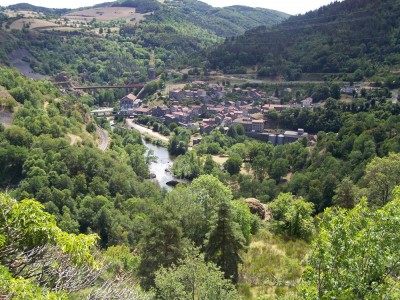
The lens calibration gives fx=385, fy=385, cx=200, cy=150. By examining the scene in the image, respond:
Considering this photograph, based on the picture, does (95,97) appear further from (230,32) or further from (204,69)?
(230,32)

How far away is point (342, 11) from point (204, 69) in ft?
115

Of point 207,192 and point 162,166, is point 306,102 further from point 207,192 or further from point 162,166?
point 207,192

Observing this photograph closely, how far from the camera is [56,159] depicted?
3266cm

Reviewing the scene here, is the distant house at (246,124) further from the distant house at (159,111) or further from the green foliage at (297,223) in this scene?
the green foliage at (297,223)

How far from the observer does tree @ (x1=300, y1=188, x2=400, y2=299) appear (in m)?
5.42

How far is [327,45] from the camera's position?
78625 mm

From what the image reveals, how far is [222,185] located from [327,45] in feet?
222

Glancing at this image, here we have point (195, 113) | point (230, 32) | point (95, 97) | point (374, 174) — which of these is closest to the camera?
point (374, 174)

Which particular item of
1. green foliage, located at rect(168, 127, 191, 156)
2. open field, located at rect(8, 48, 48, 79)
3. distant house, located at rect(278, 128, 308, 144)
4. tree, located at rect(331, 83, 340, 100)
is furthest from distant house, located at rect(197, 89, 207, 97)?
open field, located at rect(8, 48, 48, 79)

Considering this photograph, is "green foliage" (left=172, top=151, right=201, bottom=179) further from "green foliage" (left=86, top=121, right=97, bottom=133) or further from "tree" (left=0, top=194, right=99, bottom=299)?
"tree" (left=0, top=194, right=99, bottom=299)

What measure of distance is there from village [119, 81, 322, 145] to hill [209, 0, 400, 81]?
11.1 metres

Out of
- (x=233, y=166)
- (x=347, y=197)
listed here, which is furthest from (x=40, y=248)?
(x=233, y=166)

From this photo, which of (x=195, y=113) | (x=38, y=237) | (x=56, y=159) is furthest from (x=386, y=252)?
(x=195, y=113)

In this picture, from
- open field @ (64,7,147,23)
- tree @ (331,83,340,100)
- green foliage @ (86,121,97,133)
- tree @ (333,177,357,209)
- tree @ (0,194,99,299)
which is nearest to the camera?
tree @ (0,194,99,299)
